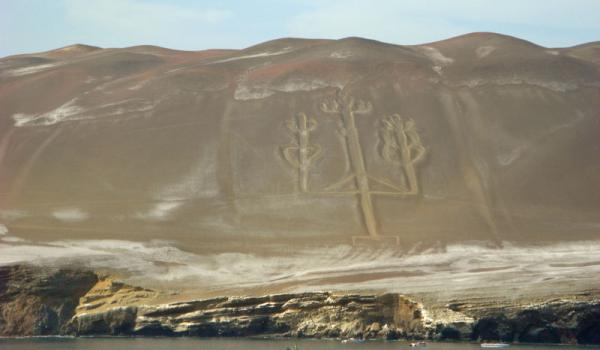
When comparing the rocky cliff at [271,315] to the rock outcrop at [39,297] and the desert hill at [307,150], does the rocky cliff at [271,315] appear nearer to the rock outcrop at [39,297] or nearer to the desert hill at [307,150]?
the rock outcrop at [39,297]

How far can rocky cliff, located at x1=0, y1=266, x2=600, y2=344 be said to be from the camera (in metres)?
61.3

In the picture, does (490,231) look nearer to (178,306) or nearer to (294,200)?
(294,200)

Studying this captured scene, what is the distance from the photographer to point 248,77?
10075 centimetres

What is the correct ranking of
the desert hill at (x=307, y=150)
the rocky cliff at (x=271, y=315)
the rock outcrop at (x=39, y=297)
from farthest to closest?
1. the desert hill at (x=307, y=150)
2. the rock outcrop at (x=39, y=297)
3. the rocky cliff at (x=271, y=315)

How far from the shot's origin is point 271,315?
209 feet

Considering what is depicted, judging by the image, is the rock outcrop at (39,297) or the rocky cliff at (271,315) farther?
the rock outcrop at (39,297)

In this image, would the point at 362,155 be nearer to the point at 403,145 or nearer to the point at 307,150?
the point at 403,145

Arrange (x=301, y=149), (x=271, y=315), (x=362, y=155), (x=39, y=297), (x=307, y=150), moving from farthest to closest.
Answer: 1. (x=301, y=149)
2. (x=307, y=150)
3. (x=362, y=155)
4. (x=39, y=297)
5. (x=271, y=315)

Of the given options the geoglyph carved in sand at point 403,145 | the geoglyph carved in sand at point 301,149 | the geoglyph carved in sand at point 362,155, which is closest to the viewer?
the geoglyph carved in sand at point 362,155

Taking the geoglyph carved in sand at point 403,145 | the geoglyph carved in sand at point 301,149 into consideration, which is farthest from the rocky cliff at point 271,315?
the geoglyph carved in sand at point 403,145

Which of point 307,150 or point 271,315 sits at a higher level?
point 307,150

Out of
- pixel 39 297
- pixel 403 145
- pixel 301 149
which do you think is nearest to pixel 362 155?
pixel 403 145

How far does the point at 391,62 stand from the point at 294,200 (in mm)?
21329

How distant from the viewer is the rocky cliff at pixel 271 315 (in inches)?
2414
